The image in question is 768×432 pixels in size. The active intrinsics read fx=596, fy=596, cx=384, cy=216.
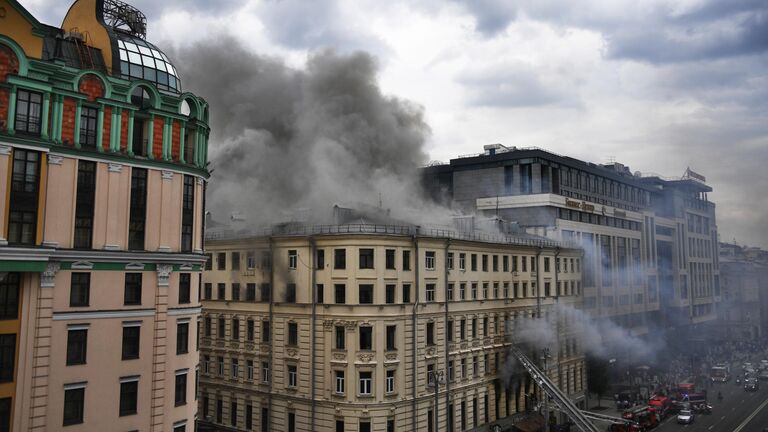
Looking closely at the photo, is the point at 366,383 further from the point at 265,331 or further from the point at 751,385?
the point at 751,385

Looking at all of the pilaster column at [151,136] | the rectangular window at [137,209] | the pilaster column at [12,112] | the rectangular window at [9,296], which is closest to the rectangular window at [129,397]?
the rectangular window at [9,296]

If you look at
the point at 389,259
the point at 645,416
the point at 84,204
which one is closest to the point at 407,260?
the point at 389,259

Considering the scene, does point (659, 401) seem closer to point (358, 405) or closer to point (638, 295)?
point (638, 295)

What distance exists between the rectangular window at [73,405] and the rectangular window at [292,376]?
17.0 meters

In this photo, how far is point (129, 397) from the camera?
95.7 feet

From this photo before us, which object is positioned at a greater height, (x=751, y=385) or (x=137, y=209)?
(x=137, y=209)

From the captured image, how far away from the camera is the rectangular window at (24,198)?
2581 centimetres

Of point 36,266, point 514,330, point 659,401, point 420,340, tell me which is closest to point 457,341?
point 420,340

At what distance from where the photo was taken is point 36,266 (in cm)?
2589

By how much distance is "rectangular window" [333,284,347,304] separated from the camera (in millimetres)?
40469

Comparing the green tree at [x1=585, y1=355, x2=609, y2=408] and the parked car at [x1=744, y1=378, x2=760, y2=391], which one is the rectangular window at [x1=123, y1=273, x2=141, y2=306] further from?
the parked car at [x1=744, y1=378, x2=760, y2=391]

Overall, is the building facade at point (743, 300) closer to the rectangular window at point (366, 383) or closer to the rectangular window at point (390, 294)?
the rectangular window at point (390, 294)

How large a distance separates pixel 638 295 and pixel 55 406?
74.7 m

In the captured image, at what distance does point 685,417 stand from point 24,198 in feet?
183
